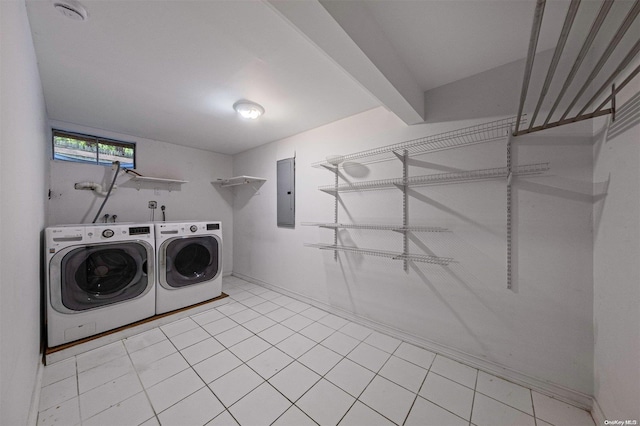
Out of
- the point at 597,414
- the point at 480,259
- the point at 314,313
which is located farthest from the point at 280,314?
the point at 597,414

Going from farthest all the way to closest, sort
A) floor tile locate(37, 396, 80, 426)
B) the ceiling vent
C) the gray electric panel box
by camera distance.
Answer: the gray electric panel box → floor tile locate(37, 396, 80, 426) → the ceiling vent

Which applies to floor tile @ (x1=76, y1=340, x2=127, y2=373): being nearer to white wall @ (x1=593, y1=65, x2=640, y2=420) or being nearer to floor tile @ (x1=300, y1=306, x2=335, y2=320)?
floor tile @ (x1=300, y1=306, x2=335, y2=320)

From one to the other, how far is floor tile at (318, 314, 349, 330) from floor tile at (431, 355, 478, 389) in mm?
889

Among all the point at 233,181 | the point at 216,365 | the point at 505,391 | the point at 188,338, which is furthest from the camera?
the point at 233,181

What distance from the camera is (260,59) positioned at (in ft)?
5.02

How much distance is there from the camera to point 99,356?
1.82 metres

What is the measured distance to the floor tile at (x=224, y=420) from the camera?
1261 millimetres

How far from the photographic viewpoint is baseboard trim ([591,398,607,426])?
3.96 ft

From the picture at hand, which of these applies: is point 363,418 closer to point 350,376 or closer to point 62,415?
point 350,376

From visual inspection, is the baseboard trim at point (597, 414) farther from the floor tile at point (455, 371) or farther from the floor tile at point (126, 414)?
the floor tile at point (126, 414)

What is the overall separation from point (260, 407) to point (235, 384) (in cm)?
28

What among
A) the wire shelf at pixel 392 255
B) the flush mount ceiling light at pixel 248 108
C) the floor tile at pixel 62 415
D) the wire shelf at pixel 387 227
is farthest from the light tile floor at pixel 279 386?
the flush mount ceiling light at pixel 248 108

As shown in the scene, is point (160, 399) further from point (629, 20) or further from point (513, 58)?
point (513, 58)

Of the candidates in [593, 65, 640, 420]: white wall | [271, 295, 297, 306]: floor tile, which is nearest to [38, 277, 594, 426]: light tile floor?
[593, 65, 640, 420]: white wall
